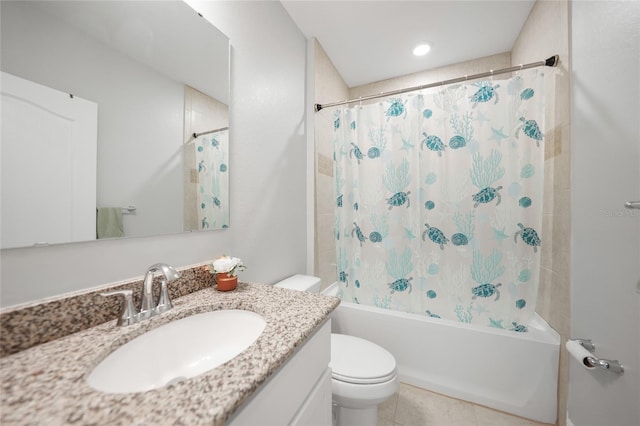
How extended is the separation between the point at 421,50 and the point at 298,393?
2380 millimetres

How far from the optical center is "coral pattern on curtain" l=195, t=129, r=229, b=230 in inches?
39.2

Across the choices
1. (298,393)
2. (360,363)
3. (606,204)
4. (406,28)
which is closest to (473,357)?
(360,363)

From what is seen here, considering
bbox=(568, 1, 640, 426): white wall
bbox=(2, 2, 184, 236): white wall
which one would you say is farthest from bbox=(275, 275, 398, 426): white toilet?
bbox=(2, 2, 184, 236): white wall

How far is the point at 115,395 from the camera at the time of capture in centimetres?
40

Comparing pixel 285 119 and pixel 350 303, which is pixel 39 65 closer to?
pixel 285 119

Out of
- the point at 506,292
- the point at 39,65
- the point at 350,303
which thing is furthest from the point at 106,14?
the point at 506,292

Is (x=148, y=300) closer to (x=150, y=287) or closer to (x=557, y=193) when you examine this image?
(x=150, y=287)

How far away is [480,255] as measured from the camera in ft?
4.50

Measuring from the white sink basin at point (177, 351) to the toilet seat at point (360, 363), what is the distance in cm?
57

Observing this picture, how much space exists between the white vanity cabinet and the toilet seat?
26cm

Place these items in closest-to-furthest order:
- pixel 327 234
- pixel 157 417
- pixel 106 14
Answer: pixel 157 417 < pixel 106 14 < pixel 327 234

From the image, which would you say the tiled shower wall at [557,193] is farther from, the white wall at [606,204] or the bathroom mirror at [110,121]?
the bathroom mirror at [110,121]

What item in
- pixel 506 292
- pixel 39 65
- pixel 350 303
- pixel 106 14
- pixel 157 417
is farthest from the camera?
pixel 350 303

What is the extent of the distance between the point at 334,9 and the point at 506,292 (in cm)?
205
